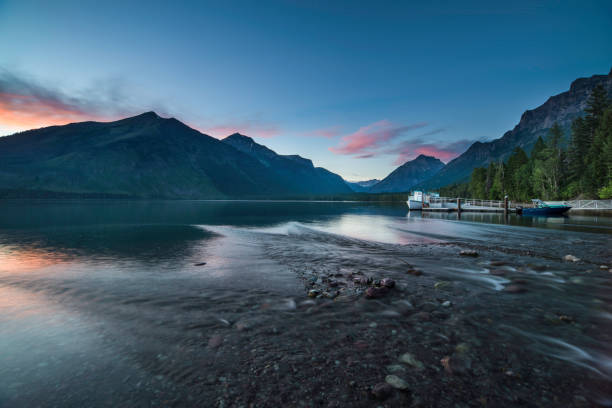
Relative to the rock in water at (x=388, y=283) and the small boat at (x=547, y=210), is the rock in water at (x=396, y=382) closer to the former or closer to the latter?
the rock in water at (x=388, y=283)

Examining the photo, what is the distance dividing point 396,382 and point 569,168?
413ft

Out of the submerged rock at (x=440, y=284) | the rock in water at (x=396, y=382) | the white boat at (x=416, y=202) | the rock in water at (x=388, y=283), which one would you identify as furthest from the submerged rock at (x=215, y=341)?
the white boat at (x=416, y=202)

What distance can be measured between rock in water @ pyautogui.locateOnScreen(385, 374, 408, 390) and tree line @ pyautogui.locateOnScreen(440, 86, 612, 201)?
97.9 meters

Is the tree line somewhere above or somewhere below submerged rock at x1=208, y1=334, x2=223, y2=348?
above

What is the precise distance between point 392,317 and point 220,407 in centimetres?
546

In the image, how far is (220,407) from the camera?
4.52 meters

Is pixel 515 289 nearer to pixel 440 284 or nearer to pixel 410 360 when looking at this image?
pixel 440 284

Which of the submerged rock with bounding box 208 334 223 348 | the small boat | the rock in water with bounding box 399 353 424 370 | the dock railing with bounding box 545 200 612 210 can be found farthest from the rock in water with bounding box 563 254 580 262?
the dock railing with bounding box 545 200 612 210

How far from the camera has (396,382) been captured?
507cm

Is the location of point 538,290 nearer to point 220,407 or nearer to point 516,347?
point 516,347

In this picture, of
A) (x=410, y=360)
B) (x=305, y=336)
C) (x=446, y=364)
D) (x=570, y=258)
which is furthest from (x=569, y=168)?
(x=305, y=336)

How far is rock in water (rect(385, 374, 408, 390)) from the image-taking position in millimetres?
4953

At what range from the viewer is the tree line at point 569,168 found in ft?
250

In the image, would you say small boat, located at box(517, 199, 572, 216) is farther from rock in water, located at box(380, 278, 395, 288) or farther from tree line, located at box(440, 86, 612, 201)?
rock in water, located at box(380, 278, 395, 288)
